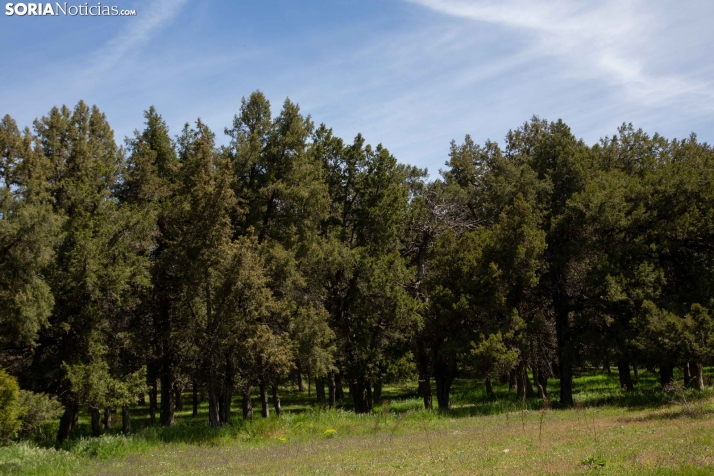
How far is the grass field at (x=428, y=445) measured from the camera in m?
11.1

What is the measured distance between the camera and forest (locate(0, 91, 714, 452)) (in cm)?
2262

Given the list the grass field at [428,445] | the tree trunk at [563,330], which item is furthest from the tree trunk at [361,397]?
the tree trunk at [563,330]

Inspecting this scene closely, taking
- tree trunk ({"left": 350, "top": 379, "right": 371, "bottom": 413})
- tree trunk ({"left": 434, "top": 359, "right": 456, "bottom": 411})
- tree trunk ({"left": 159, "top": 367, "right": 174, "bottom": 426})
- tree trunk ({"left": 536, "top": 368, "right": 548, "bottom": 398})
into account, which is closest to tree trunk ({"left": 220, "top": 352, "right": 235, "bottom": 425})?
tree trunk ({"left": 159, "top": 367, "right": 174, "bottom": 426})

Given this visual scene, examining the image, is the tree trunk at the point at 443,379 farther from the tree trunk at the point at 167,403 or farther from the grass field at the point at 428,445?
→ the tree trunk at the point at 167,403

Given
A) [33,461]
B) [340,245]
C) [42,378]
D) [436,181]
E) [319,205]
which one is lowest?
[33,461]

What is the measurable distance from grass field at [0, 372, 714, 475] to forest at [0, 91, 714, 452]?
2308mm

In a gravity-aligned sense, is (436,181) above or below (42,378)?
above

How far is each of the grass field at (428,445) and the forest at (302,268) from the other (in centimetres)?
231

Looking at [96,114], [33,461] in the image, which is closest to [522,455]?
[33,461]

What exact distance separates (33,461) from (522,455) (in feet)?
45.0

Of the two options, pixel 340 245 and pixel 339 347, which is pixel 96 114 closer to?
pixel 340 245

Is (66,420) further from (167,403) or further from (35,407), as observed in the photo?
(35,407)

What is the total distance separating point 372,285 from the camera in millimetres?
27609

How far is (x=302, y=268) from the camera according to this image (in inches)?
1102
